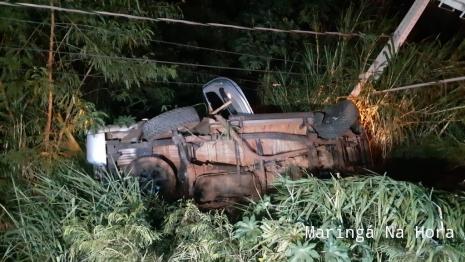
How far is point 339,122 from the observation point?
15.9 feet

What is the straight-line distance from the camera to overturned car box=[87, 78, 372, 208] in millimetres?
4332

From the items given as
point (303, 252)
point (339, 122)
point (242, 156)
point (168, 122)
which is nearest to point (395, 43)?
point (339, 122)

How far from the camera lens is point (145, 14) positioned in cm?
504

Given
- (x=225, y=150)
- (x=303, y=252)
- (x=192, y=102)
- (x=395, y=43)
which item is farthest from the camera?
(x=192, y=102)

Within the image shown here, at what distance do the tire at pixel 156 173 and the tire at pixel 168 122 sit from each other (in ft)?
0.89

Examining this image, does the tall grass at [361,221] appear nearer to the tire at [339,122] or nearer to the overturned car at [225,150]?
the overturned car at [225,150]

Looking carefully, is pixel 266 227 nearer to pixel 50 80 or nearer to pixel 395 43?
pixel 50 80

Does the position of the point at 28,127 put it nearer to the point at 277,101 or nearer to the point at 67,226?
the point at 67,226

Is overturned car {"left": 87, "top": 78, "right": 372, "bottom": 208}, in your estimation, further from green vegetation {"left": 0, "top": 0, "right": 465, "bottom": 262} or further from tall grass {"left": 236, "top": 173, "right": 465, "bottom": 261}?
tall grass {"left": 236, "top": 173, "right": 465, "bottom": 261}

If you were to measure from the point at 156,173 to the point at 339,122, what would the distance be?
2.29 metres

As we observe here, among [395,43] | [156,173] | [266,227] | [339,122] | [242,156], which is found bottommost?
[266,227]

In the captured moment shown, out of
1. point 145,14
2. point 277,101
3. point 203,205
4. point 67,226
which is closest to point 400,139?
point 277,101

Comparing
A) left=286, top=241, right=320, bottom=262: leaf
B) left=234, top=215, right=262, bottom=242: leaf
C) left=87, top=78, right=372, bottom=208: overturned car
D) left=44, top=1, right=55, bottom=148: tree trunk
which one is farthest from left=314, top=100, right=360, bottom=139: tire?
left=44, top=1, right=55, bottom=148: tree trunk

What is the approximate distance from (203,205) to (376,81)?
11.0ft
